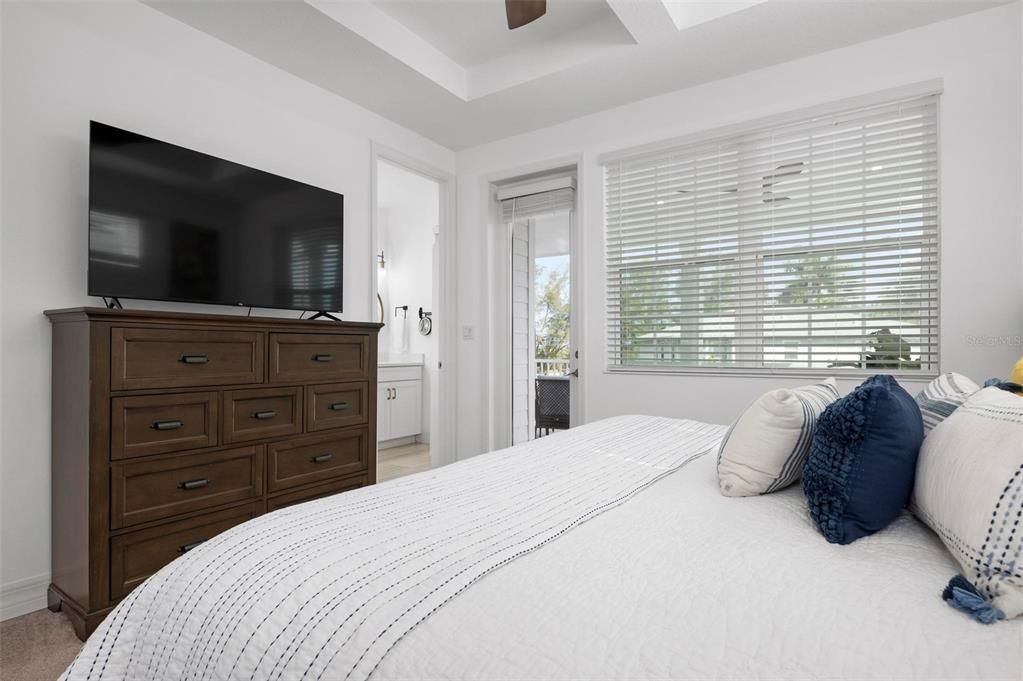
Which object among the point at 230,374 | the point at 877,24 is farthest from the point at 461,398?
the point at 877,24

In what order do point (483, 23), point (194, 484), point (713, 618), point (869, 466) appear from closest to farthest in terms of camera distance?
point (713, 618) → point (869, 466) → point (194, 484) → point (483, 23)

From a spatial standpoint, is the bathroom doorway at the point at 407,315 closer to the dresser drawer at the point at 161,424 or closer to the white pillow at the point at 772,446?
the dresser drawer at the point at 161,424

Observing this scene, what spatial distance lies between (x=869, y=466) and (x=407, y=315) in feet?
17.5

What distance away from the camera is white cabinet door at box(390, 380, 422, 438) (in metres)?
5.25

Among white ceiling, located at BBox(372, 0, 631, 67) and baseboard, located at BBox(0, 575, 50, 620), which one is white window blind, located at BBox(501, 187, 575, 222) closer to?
white ceiling, located at BBox(372, 0, 631, 67)

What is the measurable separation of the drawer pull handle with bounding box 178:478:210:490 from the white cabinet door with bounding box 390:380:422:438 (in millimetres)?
3028

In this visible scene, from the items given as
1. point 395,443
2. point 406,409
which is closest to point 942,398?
point 406,409

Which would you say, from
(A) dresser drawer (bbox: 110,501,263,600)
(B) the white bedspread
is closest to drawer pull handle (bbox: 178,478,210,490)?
(A) dresser drawer (bbox: 110,501,263,600)

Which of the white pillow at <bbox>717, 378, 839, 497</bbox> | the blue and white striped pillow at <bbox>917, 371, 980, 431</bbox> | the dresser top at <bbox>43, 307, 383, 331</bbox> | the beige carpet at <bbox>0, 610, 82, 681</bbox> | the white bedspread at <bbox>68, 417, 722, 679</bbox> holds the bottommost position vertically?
the beige carpet at <bbox>0, 610, 82, 681</bbox>

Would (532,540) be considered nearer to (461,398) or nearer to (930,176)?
(930,176)

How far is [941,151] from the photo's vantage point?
254 cm

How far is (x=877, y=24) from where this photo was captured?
2.57 meters

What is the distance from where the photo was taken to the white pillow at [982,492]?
691 millimetres

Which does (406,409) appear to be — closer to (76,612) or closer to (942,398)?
(76,612)
